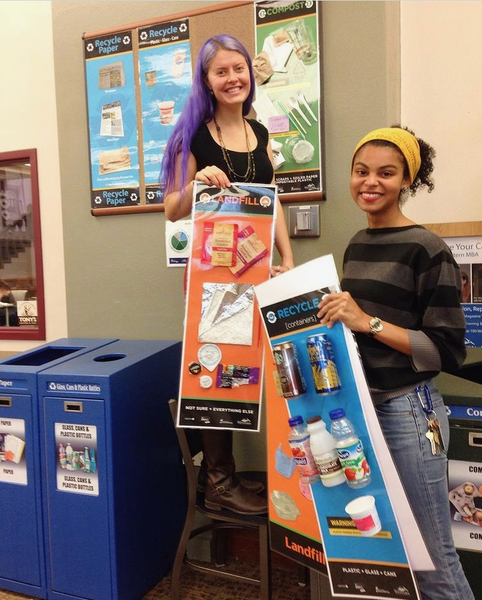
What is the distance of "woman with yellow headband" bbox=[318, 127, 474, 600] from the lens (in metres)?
1.31

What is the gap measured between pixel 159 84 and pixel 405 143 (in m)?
1.56

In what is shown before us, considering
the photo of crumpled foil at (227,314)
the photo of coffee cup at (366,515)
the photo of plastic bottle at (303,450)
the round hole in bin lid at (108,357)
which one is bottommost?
the photo of coffee cup at (366,515)

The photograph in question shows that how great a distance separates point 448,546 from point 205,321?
3.24ft

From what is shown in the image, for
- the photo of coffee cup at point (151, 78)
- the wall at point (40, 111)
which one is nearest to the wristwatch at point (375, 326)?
the photo of coffee cup at point (151, 78)

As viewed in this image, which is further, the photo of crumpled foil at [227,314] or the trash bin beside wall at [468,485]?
the trash bin beside wall at [468,485]

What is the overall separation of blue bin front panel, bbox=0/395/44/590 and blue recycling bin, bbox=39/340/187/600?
2.1 inches

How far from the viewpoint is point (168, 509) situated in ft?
7.49

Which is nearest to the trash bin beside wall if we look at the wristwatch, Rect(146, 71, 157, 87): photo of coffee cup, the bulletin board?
the wristwatch

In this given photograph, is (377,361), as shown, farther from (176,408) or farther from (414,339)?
(176,408)

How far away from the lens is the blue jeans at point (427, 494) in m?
1.31

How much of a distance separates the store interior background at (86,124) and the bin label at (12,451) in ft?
2.46

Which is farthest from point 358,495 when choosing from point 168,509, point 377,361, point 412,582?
point 168,509

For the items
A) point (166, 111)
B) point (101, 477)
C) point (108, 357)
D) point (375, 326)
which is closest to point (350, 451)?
point (375, 326)

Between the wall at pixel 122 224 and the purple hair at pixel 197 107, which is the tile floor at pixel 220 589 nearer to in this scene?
the wall at pixel 122 224
